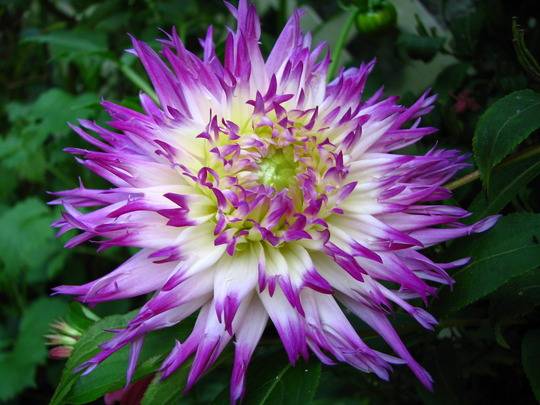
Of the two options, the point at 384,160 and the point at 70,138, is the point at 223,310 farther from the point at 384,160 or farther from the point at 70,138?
the point at 70,138

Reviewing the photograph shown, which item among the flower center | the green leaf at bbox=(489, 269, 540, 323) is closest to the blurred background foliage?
the green leaf at bbox=(489, 269, 540, 323)

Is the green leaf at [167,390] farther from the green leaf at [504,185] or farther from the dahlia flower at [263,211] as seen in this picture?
the green leaf at [504,185]

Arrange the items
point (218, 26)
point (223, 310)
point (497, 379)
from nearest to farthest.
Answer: point (223, 310) → point (497, 379) → point (218, 26)

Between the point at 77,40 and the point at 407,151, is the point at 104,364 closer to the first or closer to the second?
the point at 407,151

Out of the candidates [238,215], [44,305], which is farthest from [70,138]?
[238,215]

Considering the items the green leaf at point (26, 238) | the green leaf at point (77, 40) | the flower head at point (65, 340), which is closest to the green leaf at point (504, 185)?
the flower head at point (65, 340)

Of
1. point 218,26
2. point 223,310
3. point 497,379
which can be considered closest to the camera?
point 223,310

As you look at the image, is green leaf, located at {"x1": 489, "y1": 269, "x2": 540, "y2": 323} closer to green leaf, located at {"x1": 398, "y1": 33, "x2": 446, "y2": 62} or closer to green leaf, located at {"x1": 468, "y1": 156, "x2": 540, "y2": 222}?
green leaf, located at {"x1": 468, "y1": 156, "x2": 540, "y2": 222}
